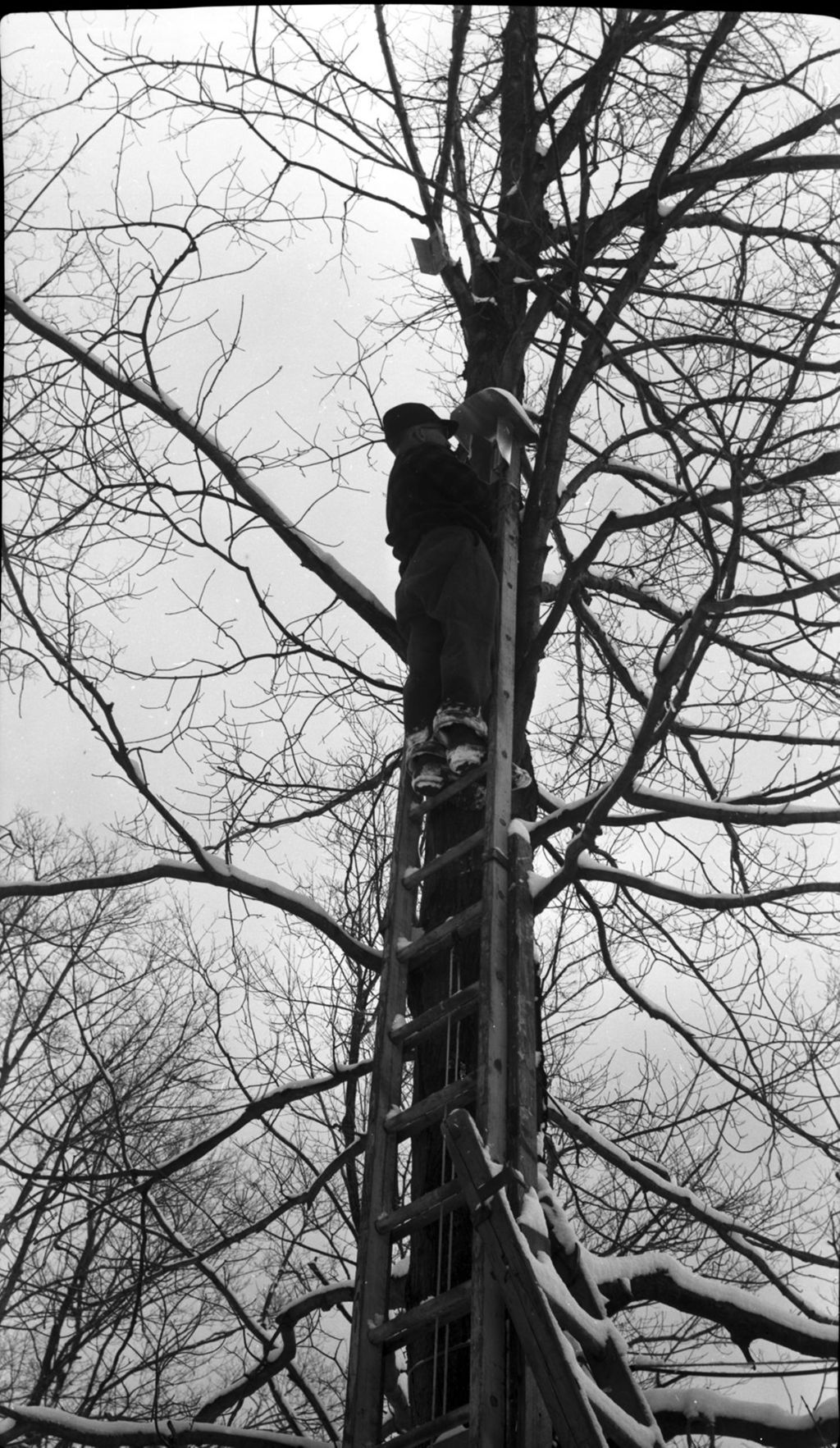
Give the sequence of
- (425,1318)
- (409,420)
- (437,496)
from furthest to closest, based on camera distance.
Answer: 1. (409,420)
2. (437,496)
3. (425,1318)

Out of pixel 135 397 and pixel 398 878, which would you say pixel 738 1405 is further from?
pixel 135 397

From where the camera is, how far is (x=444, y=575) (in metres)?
4.57

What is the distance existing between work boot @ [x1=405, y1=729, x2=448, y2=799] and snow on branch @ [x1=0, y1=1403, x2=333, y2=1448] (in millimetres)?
2035

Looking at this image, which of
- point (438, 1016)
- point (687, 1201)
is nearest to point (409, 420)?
point (438, 1016)

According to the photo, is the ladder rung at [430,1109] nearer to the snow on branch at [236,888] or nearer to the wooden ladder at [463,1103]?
the wooden ladder at [463,1103]

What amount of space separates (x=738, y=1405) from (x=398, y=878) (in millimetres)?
1757

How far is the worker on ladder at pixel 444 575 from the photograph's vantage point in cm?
421

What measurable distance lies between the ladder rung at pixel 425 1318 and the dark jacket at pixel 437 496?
9.22ft

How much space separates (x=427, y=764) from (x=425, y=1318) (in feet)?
6.04

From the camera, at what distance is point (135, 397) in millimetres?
5070

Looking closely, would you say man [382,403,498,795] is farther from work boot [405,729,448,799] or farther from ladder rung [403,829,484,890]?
ladder rung [403,829,484,890]

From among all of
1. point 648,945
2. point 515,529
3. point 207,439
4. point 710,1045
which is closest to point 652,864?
point 648,945

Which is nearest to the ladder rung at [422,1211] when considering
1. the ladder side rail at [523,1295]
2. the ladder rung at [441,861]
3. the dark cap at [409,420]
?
the ladder side rail at [523,1295]

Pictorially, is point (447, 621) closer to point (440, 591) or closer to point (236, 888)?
point (440, 591)
